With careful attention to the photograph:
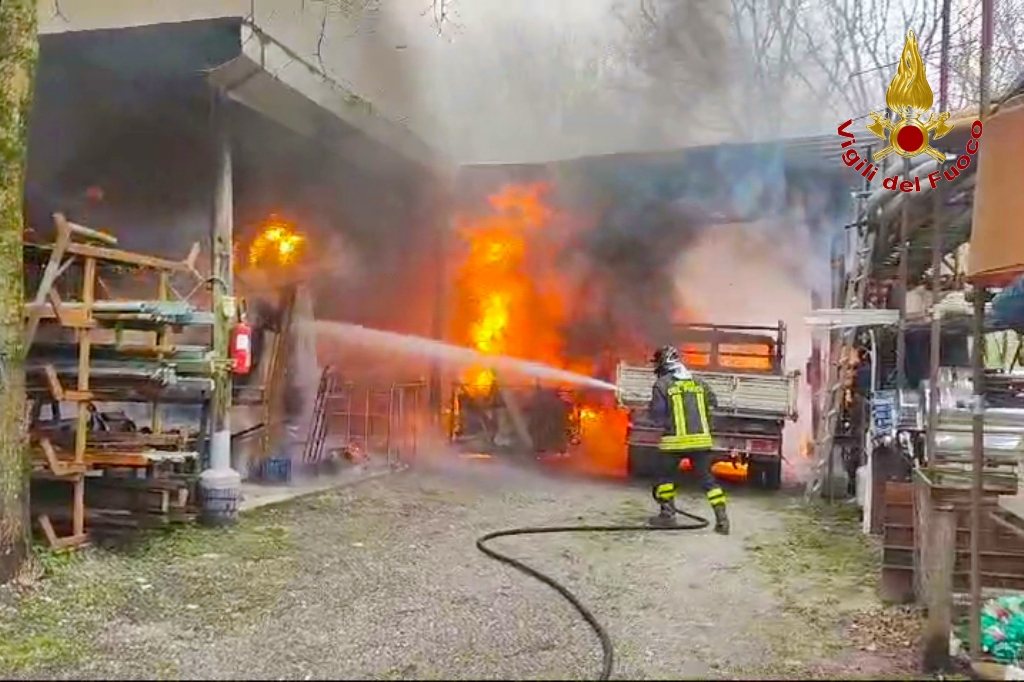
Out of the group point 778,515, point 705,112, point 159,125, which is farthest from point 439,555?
point 705,112

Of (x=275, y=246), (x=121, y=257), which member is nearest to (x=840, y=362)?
(x=275, y=246)

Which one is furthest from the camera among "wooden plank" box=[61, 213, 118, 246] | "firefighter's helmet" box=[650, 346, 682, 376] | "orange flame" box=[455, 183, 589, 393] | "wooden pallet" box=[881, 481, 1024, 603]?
"orange flame" box=[455, 183, 589, 393]

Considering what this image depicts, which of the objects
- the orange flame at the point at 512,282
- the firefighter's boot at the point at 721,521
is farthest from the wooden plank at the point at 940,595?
the orange flame at the point at 512,282

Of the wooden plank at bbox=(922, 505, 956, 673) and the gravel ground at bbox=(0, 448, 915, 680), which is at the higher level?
the wooden plank at bbox=(922, 505, 956, 673)

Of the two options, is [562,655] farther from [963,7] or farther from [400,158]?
[963,7]

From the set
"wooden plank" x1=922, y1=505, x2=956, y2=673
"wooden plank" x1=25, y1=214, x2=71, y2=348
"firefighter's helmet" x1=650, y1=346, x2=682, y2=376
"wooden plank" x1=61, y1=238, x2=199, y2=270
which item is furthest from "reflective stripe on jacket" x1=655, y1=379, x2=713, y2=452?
"wooden plank" x1=25, y1=214, x2=71, y2=348

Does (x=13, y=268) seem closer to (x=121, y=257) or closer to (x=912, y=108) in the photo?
(x=121, y=257)

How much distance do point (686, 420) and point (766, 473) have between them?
351 centimetres

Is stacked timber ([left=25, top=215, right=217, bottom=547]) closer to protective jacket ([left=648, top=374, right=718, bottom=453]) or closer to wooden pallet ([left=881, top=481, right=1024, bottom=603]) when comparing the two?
protective jacket ([left=648, top=374, right=718, bottom=453])

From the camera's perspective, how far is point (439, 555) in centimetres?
708

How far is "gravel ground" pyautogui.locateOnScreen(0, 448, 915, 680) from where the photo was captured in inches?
180

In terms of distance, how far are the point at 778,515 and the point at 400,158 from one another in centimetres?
701

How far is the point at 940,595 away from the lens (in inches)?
179

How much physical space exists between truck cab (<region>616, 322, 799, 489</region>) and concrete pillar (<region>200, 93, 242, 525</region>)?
512 centimetres
